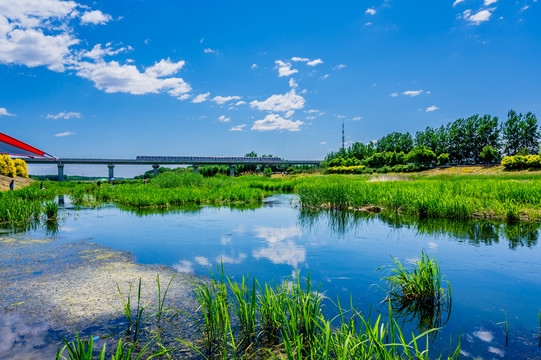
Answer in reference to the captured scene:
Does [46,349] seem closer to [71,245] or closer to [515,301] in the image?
[71,245]

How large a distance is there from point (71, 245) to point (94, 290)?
4219mm

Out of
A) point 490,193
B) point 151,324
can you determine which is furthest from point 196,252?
point 490,193

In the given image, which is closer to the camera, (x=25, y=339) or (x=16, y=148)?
(x=25, y=339)

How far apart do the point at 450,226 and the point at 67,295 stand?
1096 cm

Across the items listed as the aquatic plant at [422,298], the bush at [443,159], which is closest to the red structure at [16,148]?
the aquatic plant at [422,298]

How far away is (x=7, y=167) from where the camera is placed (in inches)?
1534

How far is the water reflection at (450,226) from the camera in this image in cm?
905

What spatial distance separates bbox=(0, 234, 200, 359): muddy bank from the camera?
3.95 metres

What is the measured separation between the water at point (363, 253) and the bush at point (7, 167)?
110 feet

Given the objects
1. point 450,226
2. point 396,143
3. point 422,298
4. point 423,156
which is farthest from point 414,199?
point 396,143

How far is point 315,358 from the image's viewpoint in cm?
331

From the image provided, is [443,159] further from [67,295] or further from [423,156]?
[67,295]

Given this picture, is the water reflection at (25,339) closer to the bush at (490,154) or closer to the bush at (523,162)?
the bush at (523,162)

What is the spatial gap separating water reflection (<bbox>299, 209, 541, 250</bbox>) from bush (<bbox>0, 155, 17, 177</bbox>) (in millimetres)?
41137
